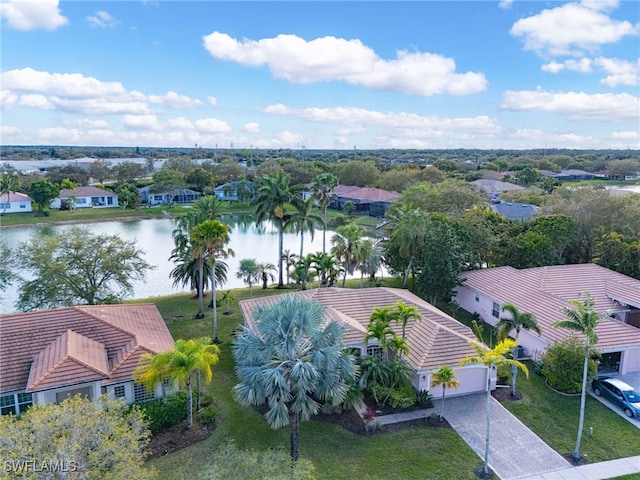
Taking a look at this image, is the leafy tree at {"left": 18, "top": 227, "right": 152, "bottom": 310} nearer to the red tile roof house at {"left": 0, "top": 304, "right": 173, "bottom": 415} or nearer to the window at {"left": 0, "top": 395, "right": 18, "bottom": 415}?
the red tile roof house at {"left": 0, "top": 304, "right": 173, "bottom": 415}

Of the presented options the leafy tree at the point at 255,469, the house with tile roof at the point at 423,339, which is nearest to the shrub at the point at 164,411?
the house with tile roof at the point at 423,339

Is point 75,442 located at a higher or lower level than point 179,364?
higher

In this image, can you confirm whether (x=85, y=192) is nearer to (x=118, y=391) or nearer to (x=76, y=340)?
(x=76, y=340)

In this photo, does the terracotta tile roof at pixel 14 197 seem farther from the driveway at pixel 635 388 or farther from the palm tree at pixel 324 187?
the driveway at pixel 635 388

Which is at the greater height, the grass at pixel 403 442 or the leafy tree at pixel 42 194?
the leafy tree at pixel 42 194

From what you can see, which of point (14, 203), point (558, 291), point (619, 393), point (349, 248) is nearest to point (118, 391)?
point (349, 248)

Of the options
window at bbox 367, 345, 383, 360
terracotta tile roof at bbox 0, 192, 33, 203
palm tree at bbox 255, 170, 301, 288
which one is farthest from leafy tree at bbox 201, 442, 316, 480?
terracotta tile roof at bbox 0, 192, 33, 203
